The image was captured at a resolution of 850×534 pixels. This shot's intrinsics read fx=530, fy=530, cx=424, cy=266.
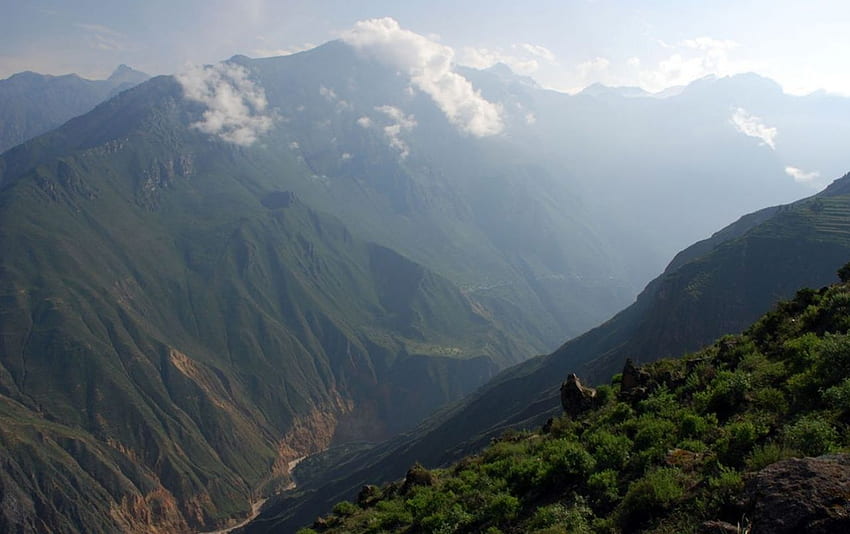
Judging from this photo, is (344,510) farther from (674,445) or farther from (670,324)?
(670,324)

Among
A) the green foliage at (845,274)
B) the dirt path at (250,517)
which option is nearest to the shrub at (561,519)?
the green foliage at (845,274)

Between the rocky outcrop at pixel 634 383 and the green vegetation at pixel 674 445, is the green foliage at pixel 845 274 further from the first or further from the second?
the rocky outcrop at pixel 634 383

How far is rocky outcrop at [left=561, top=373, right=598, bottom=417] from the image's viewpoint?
24.3 m

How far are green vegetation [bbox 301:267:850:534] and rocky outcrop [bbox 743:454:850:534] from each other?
5.40ft

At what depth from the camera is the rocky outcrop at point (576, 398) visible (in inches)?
955

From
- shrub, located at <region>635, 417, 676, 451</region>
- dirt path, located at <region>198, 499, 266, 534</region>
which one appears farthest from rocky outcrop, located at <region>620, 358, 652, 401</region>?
dirt path, located at <region>198, 499, 266, 534</region>

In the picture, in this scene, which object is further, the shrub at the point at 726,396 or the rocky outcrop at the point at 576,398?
the rocky outcrop at the point at 576,398

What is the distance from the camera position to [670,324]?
104000 mm

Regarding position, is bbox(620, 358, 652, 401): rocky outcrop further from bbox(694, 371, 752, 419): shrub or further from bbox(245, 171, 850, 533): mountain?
bbox(245, 171, 850, 533): mountain

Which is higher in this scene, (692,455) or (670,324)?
(692,455)

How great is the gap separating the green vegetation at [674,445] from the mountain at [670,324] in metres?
66.8

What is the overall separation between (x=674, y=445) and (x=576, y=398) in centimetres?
998

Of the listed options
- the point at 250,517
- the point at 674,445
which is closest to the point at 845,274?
the point at 674,445

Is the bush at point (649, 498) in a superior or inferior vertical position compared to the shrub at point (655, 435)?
inferior
